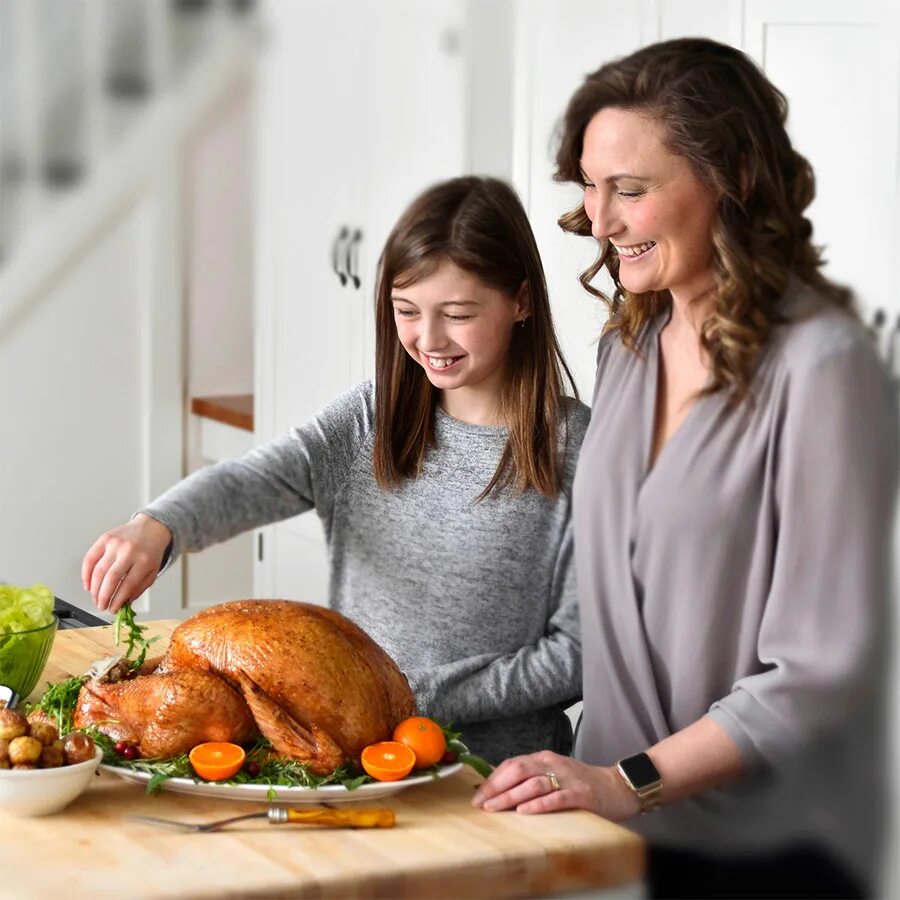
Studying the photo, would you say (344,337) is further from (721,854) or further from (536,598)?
(721,854)

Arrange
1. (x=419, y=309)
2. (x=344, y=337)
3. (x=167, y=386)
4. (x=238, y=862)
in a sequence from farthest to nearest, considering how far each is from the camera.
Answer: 1. (x=167, y=386)
2. (x=344, y=337)
3. (x=419, y=309)
4. (x=238, y=862)

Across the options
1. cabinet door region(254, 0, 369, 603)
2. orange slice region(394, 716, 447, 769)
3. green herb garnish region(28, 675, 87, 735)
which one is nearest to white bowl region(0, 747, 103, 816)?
green herb garnish region(28, 675, 87, 735)

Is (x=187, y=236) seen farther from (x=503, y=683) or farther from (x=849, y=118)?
(x=503, y=683)

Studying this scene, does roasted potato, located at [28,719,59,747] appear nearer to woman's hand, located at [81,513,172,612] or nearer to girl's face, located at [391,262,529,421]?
woman's hand, located at [81,513,172,612]

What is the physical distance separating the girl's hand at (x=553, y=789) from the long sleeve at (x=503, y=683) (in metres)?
0.31

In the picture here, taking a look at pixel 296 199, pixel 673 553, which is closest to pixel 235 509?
pixel 673 553

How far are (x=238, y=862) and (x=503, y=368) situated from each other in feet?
2.31

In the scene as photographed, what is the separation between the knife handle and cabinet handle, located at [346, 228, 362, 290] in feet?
7.33

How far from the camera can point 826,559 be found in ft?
3.83

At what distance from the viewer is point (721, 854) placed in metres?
1.31

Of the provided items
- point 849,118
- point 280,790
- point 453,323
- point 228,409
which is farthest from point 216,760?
point 228,409

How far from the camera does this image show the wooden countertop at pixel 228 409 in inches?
149

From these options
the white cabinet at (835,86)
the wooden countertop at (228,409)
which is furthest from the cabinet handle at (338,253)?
the white cabinet at (835,86)

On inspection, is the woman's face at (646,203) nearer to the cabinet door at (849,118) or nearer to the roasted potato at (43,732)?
the roasted potato at (43,732)
